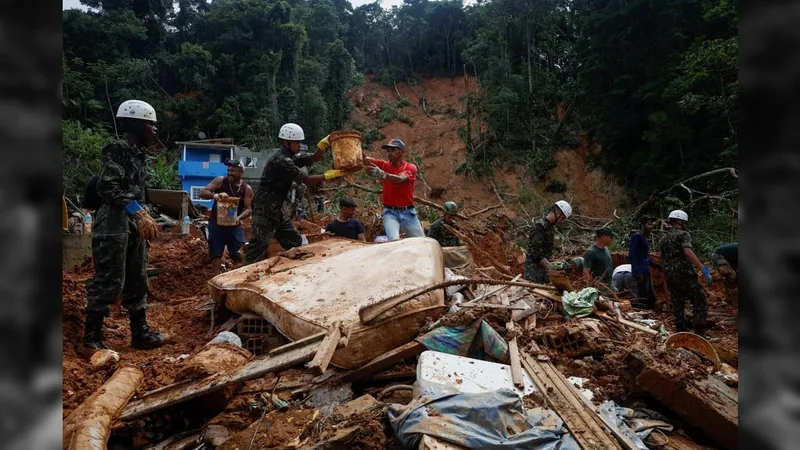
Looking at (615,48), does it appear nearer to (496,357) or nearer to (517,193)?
(517,193)

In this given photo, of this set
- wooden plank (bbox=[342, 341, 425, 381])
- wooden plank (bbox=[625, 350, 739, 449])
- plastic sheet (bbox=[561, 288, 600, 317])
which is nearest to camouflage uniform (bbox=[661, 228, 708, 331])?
plastic sheet (bbox=[561, 288, 600, 317])

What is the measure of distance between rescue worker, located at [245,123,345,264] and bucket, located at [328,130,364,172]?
1.61 ft

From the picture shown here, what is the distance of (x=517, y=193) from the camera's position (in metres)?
21.3

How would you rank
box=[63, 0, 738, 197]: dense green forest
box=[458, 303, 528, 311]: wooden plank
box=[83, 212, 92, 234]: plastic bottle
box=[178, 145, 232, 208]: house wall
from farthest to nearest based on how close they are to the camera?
box=[178, 145, 232, 208]: house wall → box=[63, 0, 738, 197]: dense green forest → box=[83, 212, 92, 234]: plastic bottle → box=[458, 303, 528, 311]: wooden plank

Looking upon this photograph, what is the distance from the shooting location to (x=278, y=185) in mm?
4836

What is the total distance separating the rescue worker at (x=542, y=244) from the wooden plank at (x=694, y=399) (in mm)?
2597

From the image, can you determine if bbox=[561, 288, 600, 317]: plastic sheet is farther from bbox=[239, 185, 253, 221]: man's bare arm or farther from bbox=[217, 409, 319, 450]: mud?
bbox=[239, 185, 253, 221]: man's bare arm

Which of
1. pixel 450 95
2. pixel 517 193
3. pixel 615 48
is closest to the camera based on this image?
pixel 615 48

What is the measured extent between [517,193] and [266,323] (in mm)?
18604

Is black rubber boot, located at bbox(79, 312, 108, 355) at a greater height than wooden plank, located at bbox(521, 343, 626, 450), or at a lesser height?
greater

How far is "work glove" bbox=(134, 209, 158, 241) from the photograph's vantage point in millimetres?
3344

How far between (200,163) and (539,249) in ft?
63.0

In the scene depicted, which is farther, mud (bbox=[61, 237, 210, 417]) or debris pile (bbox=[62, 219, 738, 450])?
mud (bbox=[61, 237, 210, 417])
